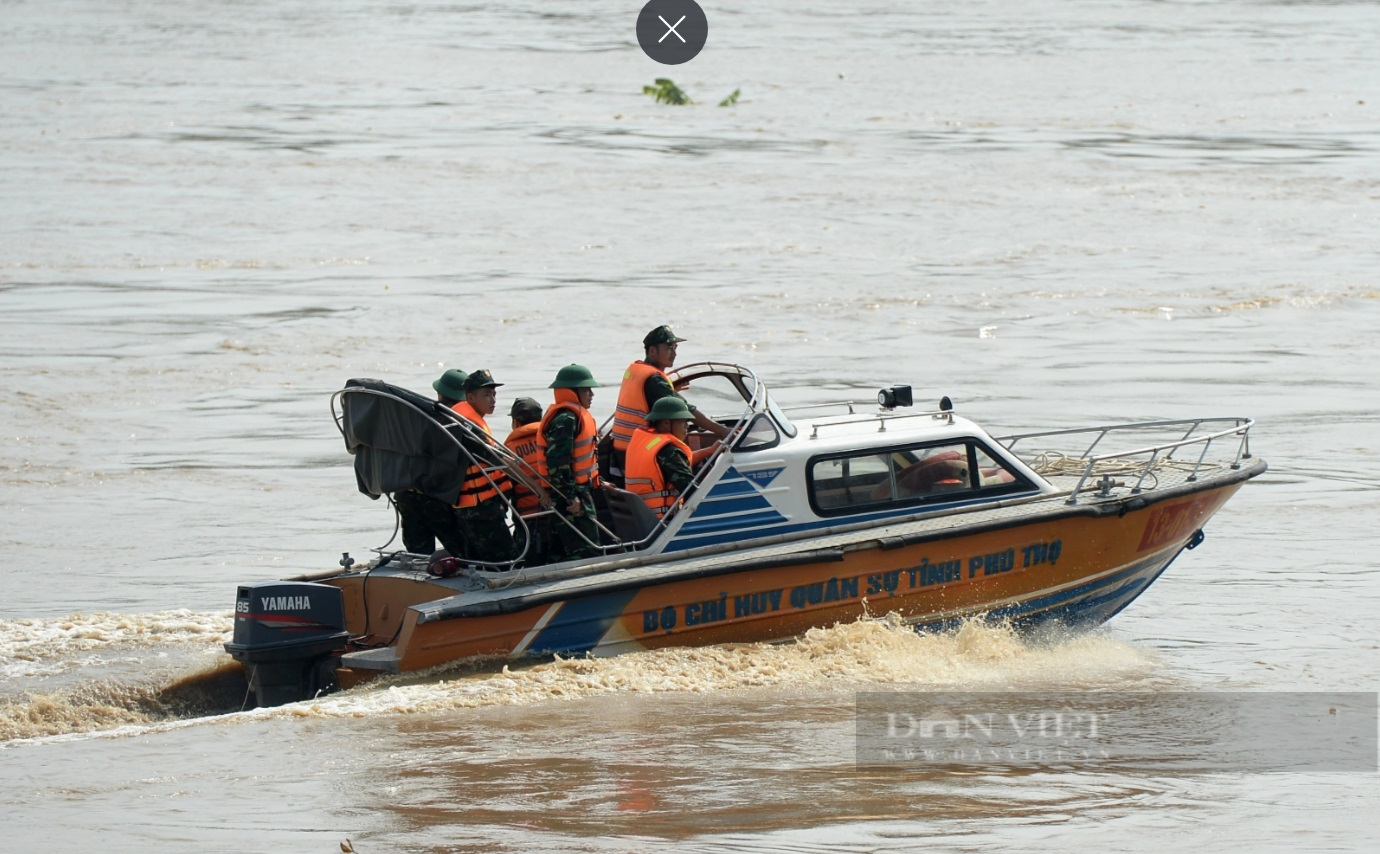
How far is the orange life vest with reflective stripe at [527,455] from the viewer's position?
1038 cm

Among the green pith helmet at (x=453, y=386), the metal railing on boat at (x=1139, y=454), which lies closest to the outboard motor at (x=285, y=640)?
the green pith helmet at (x=453, y=386)

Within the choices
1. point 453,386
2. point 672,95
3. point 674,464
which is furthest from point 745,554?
point 672,95

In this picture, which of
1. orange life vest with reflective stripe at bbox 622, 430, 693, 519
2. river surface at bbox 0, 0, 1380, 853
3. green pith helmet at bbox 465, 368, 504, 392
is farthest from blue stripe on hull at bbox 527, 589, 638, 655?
green pith helmet at bbox 465, 368, 504, 392

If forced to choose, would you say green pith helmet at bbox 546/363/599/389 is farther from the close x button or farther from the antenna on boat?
the close x button

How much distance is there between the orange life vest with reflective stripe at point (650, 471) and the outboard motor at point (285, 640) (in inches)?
74.1

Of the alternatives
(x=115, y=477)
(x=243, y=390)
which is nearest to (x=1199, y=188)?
(x=243, y=390)

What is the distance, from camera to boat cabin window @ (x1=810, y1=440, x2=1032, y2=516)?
35.6ft

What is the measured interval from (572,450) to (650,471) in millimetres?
569

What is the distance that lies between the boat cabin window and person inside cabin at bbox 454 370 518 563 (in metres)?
1.88

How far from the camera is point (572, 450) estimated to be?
33.3 feet

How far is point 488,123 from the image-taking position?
1615 inches

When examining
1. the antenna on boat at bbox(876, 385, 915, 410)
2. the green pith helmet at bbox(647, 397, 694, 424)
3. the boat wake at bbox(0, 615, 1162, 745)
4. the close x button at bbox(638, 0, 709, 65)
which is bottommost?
the boat wake at bbox(0, 615, 1162, 745)

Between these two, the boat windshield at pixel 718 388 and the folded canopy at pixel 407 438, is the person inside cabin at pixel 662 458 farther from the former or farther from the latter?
the folded canopy at pixel 407 438

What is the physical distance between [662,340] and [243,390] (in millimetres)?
9530
